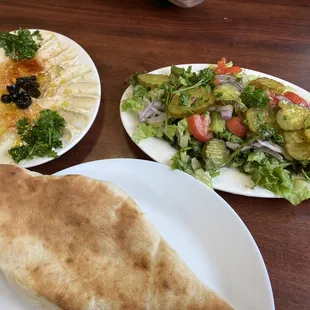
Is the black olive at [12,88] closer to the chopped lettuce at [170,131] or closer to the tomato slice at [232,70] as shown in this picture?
the chopped lettuce at [170,131]

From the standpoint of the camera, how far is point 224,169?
1.82m

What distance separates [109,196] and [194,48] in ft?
4.80

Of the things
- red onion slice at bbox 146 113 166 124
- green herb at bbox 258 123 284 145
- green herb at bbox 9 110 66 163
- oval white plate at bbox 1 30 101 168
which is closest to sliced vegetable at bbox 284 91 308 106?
green herb at bbox 258 123 284 145

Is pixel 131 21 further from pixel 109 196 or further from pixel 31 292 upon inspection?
pixel 31 292

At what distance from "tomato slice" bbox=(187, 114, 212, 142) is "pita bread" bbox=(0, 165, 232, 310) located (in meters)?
0.57

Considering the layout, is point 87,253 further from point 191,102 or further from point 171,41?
point 171,41

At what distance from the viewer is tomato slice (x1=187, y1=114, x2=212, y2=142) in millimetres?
1876

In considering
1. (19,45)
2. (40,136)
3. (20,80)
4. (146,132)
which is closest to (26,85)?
(20,80)

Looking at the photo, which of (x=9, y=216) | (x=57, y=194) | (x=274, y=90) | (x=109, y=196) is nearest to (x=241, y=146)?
(x=274, y=90)

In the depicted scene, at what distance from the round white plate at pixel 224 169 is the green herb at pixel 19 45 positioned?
30.0 inches

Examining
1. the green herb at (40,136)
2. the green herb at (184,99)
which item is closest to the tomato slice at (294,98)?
the green herb at (184,99)

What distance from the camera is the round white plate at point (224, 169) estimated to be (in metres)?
1.72

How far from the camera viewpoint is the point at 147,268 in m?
1.33

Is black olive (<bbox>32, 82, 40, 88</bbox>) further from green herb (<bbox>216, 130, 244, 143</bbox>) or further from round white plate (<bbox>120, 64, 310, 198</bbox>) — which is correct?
green herb (<bbox>216, 130, 244, 143</bbox>)
